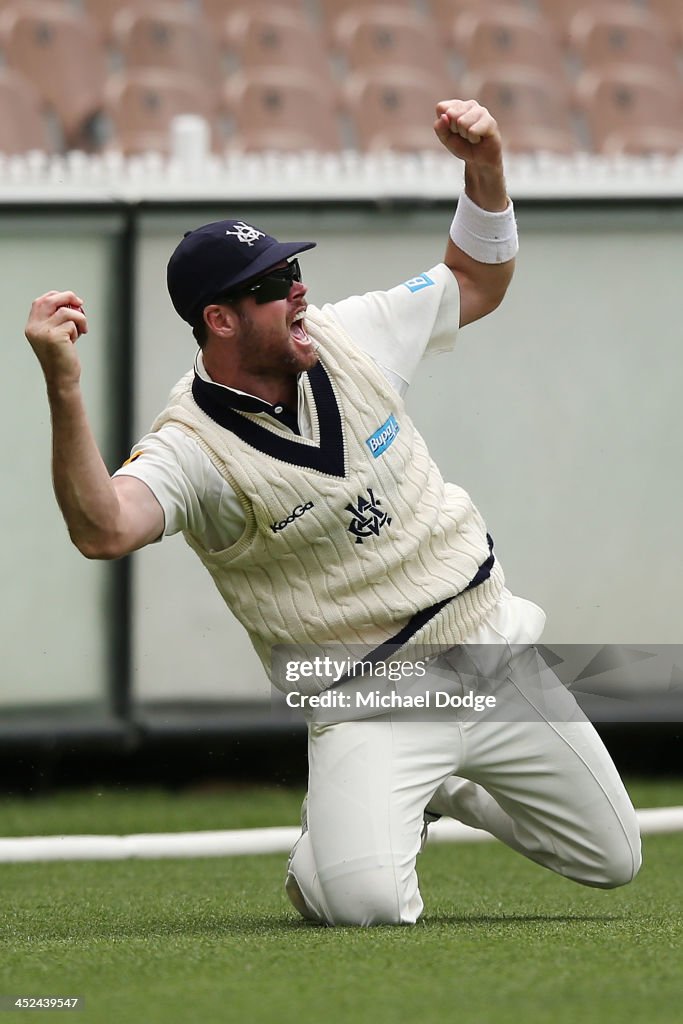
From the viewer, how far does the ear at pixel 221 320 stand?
3.46 m

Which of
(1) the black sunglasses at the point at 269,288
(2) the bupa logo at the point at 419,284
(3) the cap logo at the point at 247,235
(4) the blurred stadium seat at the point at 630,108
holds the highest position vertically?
(4) the blurred stadium seat at the point at 630,108

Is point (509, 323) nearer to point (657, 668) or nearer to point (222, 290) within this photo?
point (657, 668)

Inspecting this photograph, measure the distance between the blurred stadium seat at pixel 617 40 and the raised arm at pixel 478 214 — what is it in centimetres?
594

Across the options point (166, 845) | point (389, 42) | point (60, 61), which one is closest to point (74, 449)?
point (166, 845)

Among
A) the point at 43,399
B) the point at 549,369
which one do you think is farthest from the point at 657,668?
the point at 43,399

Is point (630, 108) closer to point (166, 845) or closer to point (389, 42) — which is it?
point (389, 42)

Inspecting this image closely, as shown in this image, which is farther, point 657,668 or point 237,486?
point 657,668

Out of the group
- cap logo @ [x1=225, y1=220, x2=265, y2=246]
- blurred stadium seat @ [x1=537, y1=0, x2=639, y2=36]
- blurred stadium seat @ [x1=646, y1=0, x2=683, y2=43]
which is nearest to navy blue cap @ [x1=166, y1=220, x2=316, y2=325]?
cap logo @ [x1=225, y1=220, x2=265, y2=246]

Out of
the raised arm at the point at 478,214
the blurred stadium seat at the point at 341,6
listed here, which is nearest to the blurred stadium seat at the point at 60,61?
the blurred stadium seat at the point at 341,6

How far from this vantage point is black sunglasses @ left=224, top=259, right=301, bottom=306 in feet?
11.3

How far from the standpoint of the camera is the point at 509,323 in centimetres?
643

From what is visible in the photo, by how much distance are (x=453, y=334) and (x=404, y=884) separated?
1.29 metres

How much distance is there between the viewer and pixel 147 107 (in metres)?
8.34

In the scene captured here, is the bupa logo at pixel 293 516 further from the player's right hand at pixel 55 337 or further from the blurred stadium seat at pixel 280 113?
the blurred stadium seat at pixel 280 113
